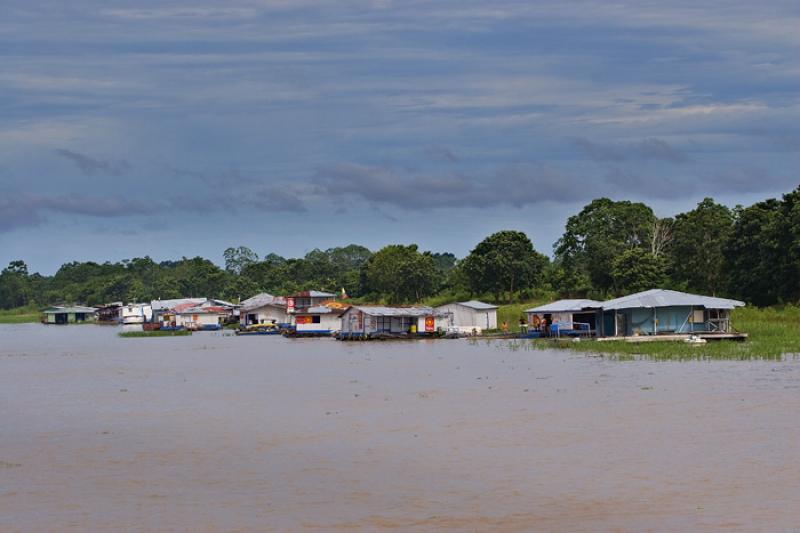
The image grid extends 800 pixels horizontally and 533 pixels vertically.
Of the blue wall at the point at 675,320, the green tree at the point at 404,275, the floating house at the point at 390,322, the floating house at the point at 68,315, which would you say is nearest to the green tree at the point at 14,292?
the floating house at the point at 68,315

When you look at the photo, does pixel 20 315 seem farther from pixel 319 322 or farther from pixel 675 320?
pixel 675 320

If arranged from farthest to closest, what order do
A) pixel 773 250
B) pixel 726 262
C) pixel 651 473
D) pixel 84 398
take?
pixel 726 262, pixel 773 250, pixel 84 398, pixel 651 473

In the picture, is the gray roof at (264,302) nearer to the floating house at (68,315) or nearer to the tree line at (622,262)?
the tree line at (622,262)

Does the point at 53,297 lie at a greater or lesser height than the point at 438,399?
greater

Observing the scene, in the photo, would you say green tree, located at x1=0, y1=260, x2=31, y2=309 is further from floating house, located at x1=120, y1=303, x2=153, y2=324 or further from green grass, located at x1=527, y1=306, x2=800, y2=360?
green grass, located at x1=527, y1=306, x2=800, y2=360

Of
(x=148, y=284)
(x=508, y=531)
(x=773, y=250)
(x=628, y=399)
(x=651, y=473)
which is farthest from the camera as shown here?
(x=148, y=284)

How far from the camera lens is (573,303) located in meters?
60.9

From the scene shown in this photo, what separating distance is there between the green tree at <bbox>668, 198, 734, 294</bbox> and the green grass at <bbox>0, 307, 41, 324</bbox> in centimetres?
11233

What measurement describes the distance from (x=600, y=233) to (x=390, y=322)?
85.2ft

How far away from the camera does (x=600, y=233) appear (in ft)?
287

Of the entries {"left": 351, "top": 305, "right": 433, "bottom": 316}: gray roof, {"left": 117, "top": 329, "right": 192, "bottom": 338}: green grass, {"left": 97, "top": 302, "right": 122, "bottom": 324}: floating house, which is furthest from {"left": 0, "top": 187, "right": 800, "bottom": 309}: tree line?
{"left": 97, "top": 302, "right": 122, "bottom": 324}: floating house

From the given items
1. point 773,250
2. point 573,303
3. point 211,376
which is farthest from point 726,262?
point 211,376

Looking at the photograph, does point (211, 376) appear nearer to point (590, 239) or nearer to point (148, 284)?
point (590, 239)

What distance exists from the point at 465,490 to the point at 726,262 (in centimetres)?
5235
